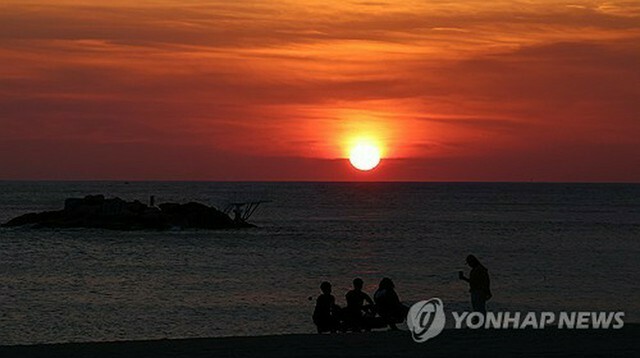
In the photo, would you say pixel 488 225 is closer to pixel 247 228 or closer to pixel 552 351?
pixel 247 228

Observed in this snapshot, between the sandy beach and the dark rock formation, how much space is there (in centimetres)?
8161

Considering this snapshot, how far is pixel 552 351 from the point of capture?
1675cm

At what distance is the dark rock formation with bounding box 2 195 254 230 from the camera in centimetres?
10019

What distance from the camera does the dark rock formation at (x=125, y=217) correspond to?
100 m

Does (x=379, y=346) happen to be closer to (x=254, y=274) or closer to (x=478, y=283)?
(x=478, y=283)

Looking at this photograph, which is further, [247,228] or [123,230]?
[247,228]

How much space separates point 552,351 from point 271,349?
4.35 m

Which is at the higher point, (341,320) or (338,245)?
(338,245)

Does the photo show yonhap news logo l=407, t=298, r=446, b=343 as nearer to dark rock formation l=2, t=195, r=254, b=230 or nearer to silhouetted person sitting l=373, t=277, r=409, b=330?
silhouetted person sitting l=373, t=277, r=409, b=330

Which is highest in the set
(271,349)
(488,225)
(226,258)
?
(488,225)

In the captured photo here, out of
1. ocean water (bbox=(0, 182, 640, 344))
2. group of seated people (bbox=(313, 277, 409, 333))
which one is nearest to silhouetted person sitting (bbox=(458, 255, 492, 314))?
group of seated people (bbox=(313, 277, 409, 333))

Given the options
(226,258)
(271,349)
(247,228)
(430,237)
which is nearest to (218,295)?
(226,258)

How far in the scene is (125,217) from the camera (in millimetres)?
102250

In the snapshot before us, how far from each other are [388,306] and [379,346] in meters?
4.07
